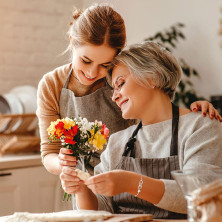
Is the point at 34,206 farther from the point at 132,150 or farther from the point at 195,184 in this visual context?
the point at 195,184

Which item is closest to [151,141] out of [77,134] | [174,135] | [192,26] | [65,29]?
[174,135]

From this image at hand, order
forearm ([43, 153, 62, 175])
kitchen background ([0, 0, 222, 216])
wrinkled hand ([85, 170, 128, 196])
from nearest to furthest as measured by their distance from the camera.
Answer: wrinkled hand ([85, 170, 128, 196]) < forearm ([43, 153, 62, 175]) < kitchen background ([0, 0, 222, 216])

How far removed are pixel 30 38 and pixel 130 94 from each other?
257 cm

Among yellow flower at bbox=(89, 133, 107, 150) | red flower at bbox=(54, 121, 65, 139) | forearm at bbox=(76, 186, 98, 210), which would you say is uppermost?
red flower at bbox=(54, 121, 65, 139)

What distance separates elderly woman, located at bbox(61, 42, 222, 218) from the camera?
63.1 inches

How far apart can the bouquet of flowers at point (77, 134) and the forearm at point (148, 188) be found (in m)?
0.21

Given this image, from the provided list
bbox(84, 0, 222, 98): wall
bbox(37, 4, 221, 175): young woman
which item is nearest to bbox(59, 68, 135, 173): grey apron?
bbox(37, 4, 221, 175): young woman

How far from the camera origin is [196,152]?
65.3 inches

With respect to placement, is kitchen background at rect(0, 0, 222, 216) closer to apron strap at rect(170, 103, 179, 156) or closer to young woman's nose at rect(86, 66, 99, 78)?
young woman's nose at rect(86, 66, 99, 78)

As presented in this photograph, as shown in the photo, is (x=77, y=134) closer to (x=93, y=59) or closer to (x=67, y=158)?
(x=67, y=158)

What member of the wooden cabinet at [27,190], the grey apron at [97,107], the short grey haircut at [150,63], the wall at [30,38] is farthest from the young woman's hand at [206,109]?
the wall at [30,38]

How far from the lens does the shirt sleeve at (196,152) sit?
62.3 inches

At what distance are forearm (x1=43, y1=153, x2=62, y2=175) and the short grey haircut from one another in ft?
1.95

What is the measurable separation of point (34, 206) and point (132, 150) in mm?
1896
